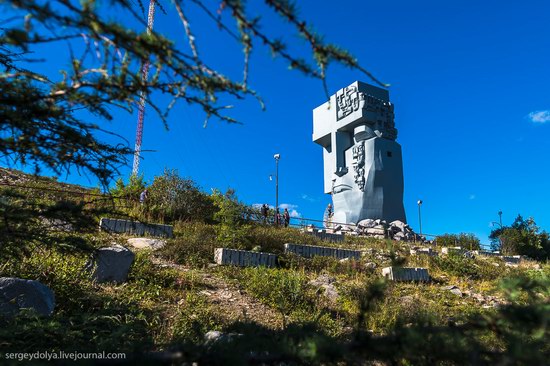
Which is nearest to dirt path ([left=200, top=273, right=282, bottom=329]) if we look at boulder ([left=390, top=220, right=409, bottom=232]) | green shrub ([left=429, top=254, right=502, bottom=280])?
green shrub ([left=429, top=254, right=502, bottom=280])

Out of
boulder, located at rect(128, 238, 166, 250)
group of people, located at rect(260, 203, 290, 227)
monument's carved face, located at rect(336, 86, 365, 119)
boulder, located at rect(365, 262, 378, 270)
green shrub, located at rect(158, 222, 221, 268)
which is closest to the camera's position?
green shrub, located at rect(158, 222, 221, 268)

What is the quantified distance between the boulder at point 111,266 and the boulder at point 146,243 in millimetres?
2355

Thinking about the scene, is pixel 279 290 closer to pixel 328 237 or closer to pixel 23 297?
pixel 23 297

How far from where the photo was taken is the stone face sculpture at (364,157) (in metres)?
29.7

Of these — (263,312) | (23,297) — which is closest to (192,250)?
(263,312)

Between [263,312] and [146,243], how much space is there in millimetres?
4460

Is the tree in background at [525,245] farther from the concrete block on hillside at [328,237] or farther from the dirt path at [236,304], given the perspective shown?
the dirt path at [236,304]

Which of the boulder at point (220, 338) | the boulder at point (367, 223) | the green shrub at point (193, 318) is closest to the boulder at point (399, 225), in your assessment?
the boulder at point (367, 223)

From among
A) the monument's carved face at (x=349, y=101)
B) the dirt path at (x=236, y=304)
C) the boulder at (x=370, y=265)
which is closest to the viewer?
the dirt path at (x=236, y=304)

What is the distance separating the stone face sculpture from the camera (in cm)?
2967

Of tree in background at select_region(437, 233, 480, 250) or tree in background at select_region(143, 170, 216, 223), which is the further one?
tree in background at select_region(437, 233, 480, 250)

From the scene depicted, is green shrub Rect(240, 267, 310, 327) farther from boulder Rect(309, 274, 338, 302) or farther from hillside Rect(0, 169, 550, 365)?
boulder Rect(309, 274, 338, 302)

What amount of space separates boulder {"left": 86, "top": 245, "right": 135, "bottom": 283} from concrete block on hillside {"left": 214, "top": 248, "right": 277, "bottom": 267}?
2652 millimetres

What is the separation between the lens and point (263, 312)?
589 cm
